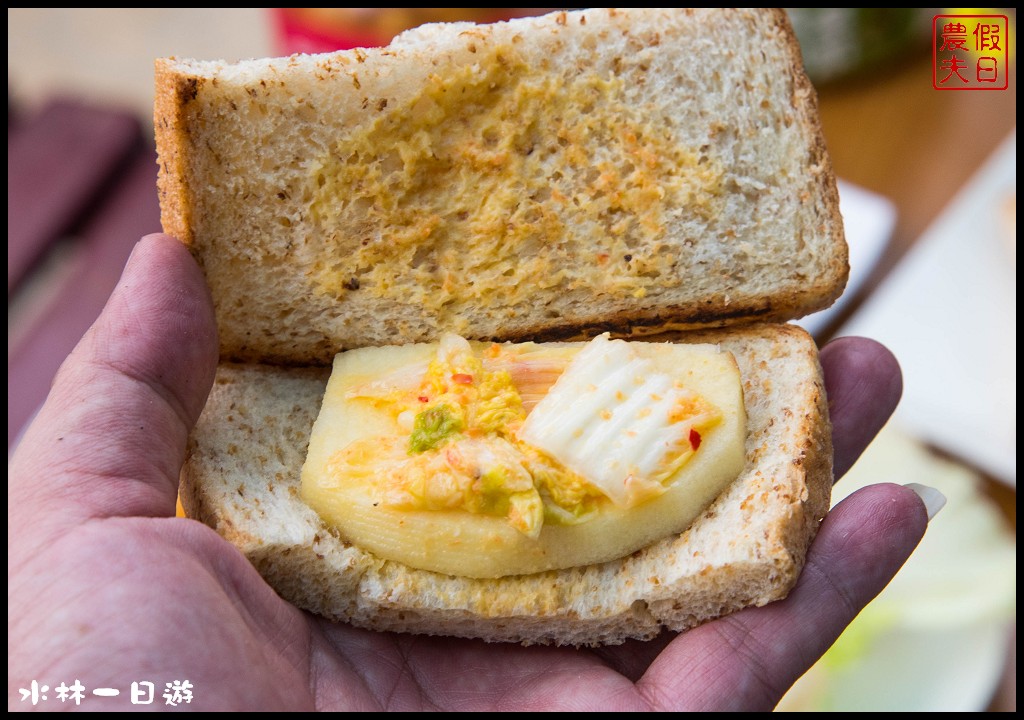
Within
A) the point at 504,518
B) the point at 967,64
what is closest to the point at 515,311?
the point at 504,518

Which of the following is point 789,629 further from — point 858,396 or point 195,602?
point 195,602

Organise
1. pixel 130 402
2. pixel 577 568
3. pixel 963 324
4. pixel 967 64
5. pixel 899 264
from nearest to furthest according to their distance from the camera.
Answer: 1. pixel 130 402
2. pixel 577 568
3. pixel 963 324
4. pixel 899 264
5. pixel 967 64

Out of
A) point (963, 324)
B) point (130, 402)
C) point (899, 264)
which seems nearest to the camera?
point (130, 402)

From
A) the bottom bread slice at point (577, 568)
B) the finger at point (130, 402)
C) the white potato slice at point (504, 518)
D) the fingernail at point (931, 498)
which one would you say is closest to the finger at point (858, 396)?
the fingernail at point (931, 498)

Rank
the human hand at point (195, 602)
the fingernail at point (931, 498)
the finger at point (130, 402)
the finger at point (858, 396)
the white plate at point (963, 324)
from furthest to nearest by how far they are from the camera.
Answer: the white plate at point (963, 324) → the finger at point (858, 396) → the fingernail at point (931, 498) → the finger at point (130, 402) → the human hand at point (195, 602)

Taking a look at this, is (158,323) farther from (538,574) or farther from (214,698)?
(538,574)

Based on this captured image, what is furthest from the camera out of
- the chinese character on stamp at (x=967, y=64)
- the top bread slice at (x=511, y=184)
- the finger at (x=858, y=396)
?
the chinese character on stamp at (x=967, y=64)

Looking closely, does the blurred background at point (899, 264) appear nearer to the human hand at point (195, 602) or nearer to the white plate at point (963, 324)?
the white plate at point (963, 324)

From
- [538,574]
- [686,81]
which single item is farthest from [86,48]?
[538,574]
